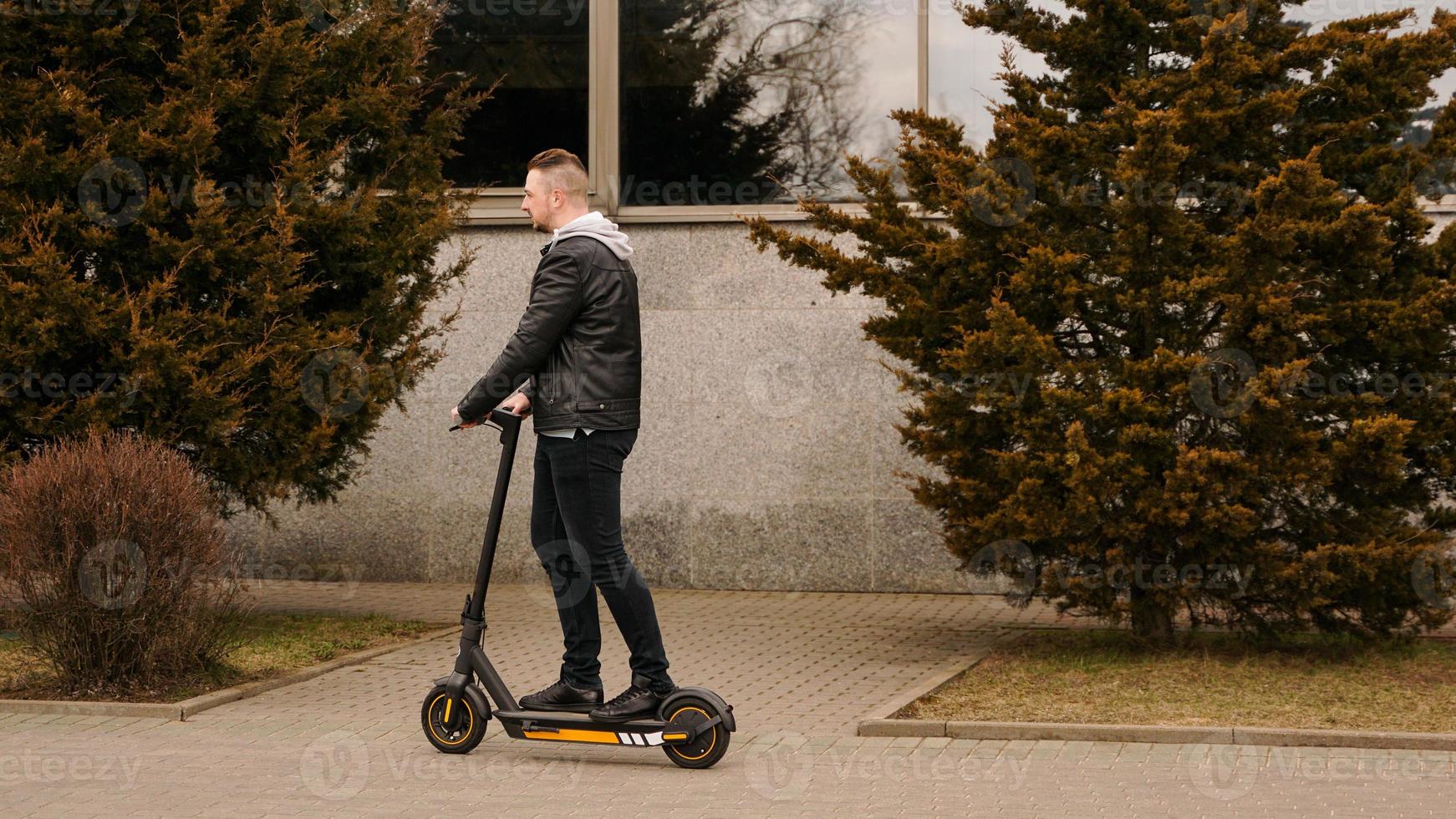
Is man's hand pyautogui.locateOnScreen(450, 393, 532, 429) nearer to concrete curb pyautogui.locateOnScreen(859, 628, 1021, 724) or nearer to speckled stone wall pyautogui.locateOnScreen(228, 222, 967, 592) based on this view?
concrete curb pyautogui.locateOnScreen(859, 628, 1021, 724)

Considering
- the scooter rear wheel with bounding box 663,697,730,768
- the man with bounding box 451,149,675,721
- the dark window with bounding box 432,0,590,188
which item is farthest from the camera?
the dark window with bounding box 432,0,590,188

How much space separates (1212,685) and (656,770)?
2818 millimetres

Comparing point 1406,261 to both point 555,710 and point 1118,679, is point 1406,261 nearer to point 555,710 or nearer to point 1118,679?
point 1118,679

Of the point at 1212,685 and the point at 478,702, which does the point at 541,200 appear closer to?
the point at 478,702

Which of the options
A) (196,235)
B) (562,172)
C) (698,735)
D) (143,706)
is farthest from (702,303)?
(698,735)

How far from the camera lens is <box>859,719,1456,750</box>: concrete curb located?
618 centimetres

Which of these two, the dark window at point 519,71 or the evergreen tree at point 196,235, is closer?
the evergreen tree at point 196,235

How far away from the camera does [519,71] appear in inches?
476

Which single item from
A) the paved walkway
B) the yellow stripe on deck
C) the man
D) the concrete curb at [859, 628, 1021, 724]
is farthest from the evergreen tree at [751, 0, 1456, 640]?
the yellow stripe on deck

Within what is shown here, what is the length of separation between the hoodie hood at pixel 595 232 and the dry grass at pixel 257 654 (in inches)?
107

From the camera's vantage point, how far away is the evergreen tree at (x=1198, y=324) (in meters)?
7.37

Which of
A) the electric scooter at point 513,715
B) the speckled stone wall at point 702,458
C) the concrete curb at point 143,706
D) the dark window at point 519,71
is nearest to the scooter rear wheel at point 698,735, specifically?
the electric scooter at point 513,715

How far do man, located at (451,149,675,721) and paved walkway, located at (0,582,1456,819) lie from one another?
0.35 m

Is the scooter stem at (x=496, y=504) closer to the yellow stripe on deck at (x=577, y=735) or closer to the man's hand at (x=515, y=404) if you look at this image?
the man's hand at (x=515, y=404)
